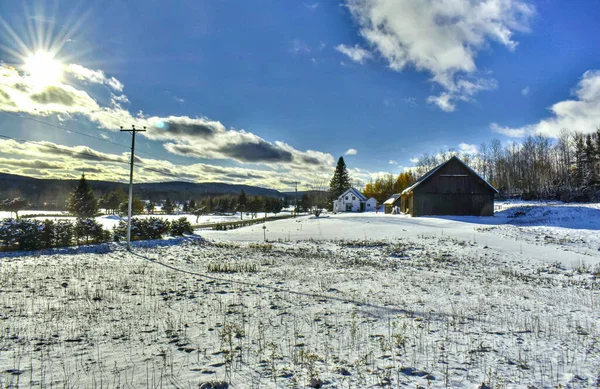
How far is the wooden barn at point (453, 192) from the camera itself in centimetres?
3925

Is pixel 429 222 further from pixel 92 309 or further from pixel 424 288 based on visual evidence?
pixel 92 309

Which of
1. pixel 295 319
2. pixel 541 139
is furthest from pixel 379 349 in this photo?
pixel 541 139

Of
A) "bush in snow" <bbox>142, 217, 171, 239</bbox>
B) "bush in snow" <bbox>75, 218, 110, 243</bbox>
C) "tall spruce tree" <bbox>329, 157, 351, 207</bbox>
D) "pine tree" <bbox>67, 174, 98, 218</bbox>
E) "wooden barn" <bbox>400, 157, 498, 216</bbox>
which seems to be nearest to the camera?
"bush in snow" <bbox>75, 218, 110, 243</bbox>

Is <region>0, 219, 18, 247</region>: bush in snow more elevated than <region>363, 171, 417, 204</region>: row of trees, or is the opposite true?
<region>363, 171, 417, 204</region>: row of trees

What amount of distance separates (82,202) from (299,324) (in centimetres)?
6011

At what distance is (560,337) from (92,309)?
10.5 metres

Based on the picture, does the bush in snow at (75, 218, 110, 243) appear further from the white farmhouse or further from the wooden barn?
the white farmhouse

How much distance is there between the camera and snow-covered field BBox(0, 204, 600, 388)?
14.9ft

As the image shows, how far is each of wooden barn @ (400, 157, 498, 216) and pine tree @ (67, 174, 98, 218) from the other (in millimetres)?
54181

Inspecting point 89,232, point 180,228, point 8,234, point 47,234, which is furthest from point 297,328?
point 180,228

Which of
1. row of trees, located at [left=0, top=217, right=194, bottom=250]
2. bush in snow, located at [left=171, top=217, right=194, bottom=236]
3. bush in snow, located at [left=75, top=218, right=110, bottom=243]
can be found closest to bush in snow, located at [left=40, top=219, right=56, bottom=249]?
row of trees, located at [left=0, top=217, right=194, bottom=250]

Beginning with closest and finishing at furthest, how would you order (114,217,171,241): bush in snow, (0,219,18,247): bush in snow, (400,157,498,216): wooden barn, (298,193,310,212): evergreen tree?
(0,219,18,247): bush in snow → (114,217,171,241): bush in snow → (400,157,498,216): wooden barn → (298,193,310,212): evergreen tree

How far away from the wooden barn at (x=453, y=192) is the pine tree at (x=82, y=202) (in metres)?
54.2

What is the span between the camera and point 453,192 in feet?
131
